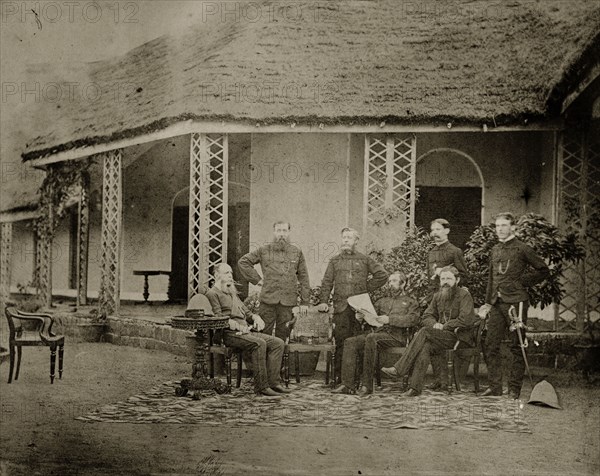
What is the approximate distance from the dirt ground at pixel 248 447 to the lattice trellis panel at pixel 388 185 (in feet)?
5.35

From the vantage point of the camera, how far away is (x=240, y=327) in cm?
576

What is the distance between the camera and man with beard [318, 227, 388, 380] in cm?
548

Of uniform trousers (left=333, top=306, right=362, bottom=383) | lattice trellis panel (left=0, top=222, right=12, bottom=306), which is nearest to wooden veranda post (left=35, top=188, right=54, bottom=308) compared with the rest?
lattice trellis panel (left=0, top=222, right=12, bottom=306)

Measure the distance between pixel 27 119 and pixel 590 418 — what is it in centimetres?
475

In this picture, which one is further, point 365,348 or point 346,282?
point 365,348

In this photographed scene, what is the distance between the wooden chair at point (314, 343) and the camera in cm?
561

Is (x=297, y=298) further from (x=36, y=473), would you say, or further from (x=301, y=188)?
(x=36, y=473)

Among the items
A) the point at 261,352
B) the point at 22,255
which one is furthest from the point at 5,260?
the point at 261,352

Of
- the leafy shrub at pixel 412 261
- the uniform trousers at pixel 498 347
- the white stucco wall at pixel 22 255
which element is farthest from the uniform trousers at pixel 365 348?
the white stucco wall at pixel 22 255

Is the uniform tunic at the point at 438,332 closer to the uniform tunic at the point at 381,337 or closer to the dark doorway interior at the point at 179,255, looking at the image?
the uniform tunic at the point at 381,337

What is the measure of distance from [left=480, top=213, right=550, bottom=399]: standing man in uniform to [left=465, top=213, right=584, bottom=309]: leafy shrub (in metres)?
0.05

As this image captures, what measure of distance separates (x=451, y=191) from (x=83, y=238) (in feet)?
10.5

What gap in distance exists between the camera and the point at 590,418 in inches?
209

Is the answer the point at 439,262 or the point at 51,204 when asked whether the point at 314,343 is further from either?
the point at 51,204
